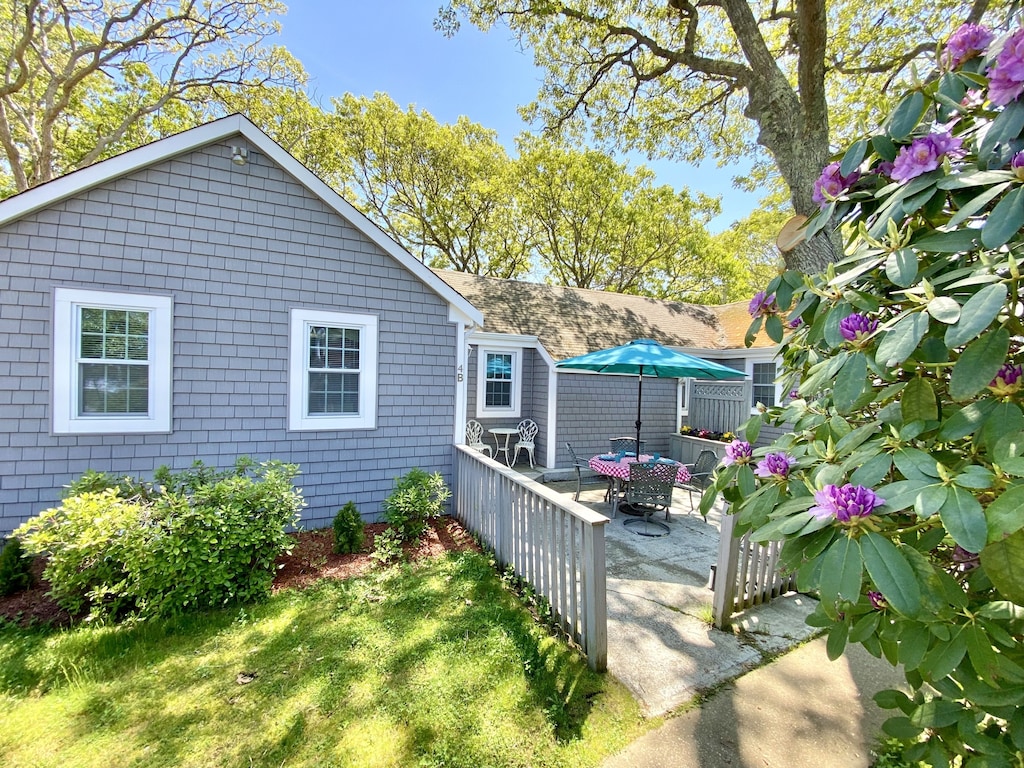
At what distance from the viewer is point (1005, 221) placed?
1.08 m

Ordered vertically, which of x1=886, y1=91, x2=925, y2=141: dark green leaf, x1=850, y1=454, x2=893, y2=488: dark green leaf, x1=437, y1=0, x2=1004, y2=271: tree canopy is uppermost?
x1=437, y1=0, x2=1004, y2=271: tree canopy

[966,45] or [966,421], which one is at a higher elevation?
[966,45]

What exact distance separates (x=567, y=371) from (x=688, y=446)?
139 inches

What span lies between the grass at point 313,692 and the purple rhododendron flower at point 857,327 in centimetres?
255

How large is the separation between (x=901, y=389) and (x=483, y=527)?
14.8ft

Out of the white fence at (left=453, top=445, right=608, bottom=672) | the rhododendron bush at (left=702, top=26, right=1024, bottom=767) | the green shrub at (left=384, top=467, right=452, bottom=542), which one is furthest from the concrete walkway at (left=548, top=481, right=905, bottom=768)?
the green shrub at (left=384, top=467, right=452, bottom=542)

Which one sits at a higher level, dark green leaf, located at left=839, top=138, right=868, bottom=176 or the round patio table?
dark green leaf, located at left=839, top=138, right=868, bottom=176

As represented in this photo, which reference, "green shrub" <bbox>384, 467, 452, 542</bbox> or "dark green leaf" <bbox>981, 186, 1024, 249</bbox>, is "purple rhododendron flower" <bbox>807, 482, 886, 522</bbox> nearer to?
"dark green leaf" <bbox>981, 186, 1024, 249</bbox>

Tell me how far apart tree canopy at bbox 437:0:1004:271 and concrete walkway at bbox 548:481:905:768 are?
3.92 m

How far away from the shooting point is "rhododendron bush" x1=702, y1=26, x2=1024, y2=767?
1.03 metres

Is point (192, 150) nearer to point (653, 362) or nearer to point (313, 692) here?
point (313, 692)

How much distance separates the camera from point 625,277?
72.1 ft

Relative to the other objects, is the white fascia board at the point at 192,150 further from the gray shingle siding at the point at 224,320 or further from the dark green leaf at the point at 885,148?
the dark green leaf at the point at 885,148

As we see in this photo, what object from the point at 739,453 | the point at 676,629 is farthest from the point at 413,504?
the point at 739,453
